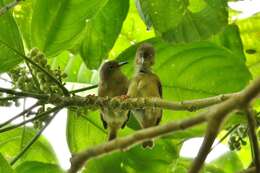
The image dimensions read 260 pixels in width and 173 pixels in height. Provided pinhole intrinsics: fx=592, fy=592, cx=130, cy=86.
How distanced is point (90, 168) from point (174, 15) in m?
0.71

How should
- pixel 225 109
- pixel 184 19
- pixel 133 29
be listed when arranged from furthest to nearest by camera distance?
pixel 133 29 < pixel 184 19 < pixel 225 109

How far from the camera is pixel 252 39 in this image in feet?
8.85

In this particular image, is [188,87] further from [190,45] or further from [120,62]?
[120,62]

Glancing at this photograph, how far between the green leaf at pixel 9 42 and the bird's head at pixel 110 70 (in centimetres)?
46

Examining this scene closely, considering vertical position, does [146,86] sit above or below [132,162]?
above

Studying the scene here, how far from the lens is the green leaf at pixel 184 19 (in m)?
2.15

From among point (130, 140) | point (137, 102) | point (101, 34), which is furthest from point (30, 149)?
point (130, 140)

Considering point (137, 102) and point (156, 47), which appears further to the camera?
point (156, 47)

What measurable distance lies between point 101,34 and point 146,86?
12.5 inches

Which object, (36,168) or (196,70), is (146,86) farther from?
(36,168)

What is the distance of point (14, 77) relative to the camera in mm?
2127

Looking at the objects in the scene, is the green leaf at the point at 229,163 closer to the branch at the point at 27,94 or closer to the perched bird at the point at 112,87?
the perched bird at the point at 112,87

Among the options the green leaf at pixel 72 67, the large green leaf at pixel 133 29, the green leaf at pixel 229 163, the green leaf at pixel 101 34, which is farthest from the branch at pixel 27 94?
the green leaf at pixel 229 163

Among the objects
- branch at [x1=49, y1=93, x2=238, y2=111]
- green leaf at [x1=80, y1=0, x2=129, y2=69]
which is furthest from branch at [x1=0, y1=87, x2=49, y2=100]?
green leaf at [x1=80, y1=0, x2=129, y2=69]
